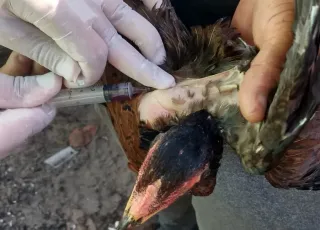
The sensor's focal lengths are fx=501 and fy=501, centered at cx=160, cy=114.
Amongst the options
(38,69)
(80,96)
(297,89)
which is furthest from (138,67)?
(297,89)

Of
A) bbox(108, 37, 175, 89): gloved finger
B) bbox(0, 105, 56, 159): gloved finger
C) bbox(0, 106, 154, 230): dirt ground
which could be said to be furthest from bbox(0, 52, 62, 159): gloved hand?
bbox(0, 106, 154, 230): dirt ground

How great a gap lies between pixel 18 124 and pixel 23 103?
4 centimetres

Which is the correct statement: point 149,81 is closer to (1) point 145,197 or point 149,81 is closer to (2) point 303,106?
(1) point 145,197

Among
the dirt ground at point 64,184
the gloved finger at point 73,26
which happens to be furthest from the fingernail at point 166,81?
the dirt ground at point 64,184

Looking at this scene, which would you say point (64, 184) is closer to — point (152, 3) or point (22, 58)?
point (22, 58)

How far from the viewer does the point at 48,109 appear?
3.04 ft

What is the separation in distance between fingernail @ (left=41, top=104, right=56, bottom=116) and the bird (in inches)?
4.6

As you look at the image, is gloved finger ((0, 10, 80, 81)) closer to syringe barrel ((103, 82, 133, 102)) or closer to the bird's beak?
syringe barrel ((103, 82, 133, 102))

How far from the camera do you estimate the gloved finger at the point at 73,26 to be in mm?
813

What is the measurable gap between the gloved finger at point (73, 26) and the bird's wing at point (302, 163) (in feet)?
1.15

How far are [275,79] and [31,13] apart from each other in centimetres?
40

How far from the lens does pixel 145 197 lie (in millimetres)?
785

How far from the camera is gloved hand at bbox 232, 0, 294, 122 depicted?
0.71 metres

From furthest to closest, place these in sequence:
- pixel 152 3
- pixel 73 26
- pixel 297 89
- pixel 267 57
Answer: pixel 152 3
pixel 73 26
pixel 267 57
pixel 297 89
